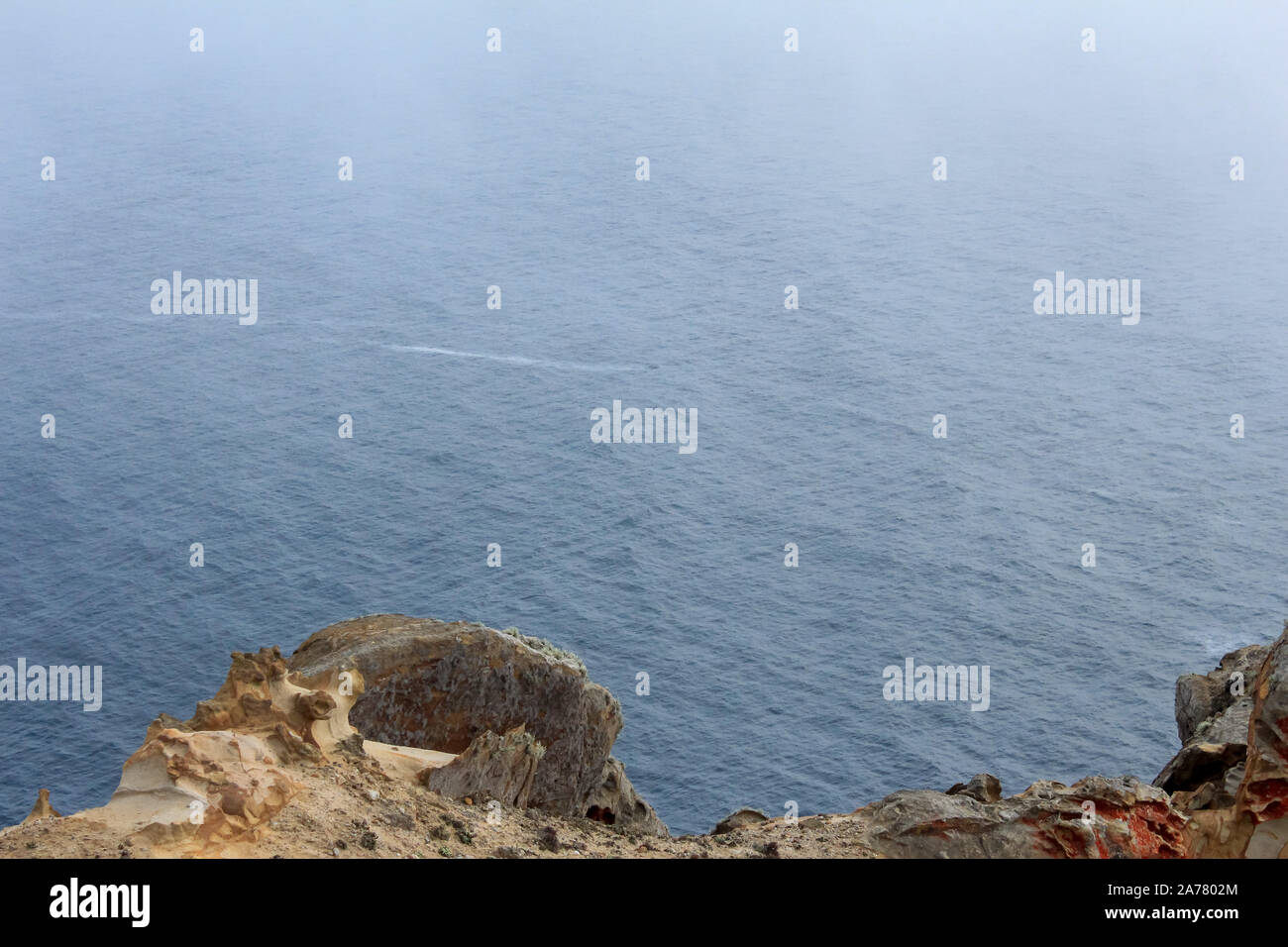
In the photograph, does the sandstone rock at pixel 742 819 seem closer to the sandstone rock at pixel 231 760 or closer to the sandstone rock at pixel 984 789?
the sandstone rock at pixel 984 789

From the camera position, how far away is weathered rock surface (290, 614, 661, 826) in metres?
41.2

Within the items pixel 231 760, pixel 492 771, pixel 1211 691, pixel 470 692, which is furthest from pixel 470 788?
pixel 1211 691

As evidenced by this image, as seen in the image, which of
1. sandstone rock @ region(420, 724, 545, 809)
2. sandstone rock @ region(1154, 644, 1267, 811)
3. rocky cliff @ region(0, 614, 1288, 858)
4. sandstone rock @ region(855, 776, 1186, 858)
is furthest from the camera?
sandstone rock @ region(1154, 644, 1267, 811)

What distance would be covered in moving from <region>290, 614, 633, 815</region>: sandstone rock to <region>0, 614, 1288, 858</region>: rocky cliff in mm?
56

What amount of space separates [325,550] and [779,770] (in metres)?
59.6

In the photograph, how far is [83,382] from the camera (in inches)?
7426

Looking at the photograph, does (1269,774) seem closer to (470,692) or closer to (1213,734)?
(1213,734)

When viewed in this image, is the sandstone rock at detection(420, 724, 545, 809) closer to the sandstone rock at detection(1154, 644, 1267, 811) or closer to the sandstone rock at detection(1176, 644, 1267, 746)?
the sandstone rock at detection(1154, 644, 1267, 811)

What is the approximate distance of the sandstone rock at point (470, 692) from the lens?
135 feet

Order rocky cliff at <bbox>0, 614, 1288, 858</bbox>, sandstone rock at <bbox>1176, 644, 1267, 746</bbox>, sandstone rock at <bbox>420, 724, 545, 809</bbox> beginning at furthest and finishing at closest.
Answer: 1. sandstone rock at <bbox>1176, 644, 1267, 746</bbox>
2. sandstone rock at <bbox>420, 724, 545, 809</bbox>
3. rocky cliff at <bbox>0, 614, 1288, 858</bbox>

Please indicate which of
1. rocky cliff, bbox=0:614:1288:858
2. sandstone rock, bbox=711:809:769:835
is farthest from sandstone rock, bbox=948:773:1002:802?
sandstone rock, bbox=711:809:769:835

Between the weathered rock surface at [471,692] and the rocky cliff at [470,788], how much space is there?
0.06 meters
